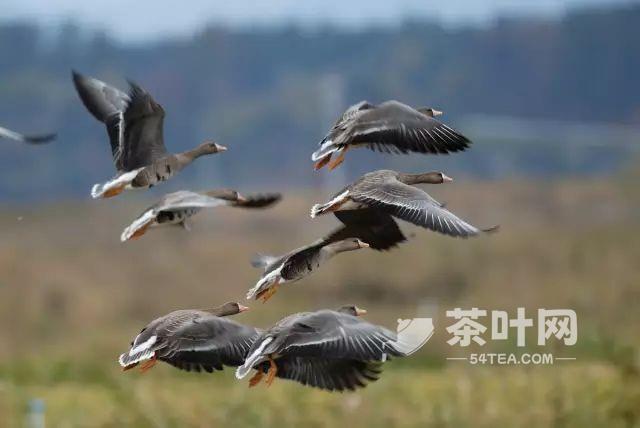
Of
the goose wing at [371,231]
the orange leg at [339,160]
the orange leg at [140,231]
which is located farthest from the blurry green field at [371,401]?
the orange leg at [140,231]

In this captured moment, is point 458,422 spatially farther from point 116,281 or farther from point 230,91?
point 230,91

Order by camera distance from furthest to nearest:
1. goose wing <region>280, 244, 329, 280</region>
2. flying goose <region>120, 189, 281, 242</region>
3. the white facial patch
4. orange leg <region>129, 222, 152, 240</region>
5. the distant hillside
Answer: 1. the distant hillside
2. goose wing <region>280, 244, 329, 280</region>
3. the white facial patch
4. orange leg <region>129, 222, 152, 240</region>
5. flying goose <region>120, 189, 281, 242</region>

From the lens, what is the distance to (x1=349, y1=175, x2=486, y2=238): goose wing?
376cm

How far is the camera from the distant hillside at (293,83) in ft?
42.3

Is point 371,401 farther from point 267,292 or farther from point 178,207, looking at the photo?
point 178,207

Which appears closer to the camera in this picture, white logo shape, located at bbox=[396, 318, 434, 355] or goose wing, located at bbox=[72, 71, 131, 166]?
white logo shape, located at bbox=[396, 318, 434, 355]

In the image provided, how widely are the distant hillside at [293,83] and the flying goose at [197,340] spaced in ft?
25.0

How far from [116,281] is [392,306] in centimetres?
237

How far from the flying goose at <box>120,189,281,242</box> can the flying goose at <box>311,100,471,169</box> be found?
320 mm

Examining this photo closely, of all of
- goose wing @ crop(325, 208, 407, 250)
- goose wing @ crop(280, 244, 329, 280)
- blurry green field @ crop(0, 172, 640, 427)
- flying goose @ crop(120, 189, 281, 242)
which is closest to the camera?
flying goose @ crop(120, 189, 281, 242)

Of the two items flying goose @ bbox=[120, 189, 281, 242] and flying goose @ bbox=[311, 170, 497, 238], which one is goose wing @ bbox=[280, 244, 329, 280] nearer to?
flying goose @ bbox=[311, 170, 497, 238]

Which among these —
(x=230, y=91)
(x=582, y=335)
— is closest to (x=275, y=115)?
(x=230, y=91)

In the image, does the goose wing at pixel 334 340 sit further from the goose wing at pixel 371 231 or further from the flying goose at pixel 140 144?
the flying goose at pixel 140 144

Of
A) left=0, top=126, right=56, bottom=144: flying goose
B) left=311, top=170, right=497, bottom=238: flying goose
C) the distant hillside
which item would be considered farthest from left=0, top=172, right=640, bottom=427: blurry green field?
left=0, top=126, right=56, bottom=144: flying goose
